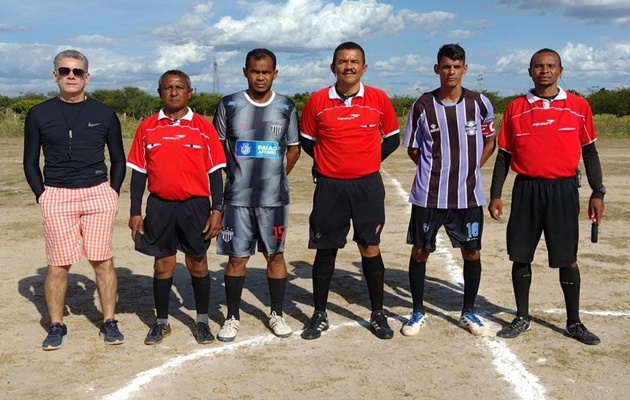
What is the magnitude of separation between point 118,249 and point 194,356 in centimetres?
419

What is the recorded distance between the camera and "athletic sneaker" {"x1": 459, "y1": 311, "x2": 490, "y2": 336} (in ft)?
17.3

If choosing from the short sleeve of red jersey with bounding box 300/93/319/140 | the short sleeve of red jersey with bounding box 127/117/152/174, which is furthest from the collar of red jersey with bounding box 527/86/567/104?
the short sleeve of red jersey with bounding box 127/117/152/174

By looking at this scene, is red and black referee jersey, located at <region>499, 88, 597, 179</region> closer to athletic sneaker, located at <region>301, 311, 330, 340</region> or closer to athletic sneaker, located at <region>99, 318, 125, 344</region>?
athletic sneaker, located at <region>301, 311, 330, 340</region>

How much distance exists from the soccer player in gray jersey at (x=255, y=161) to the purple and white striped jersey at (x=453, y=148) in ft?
3.43

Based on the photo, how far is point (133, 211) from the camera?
4984 millimetres

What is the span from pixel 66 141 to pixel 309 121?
1827 millimetres

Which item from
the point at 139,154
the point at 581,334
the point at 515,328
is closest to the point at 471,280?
the point at 515,328

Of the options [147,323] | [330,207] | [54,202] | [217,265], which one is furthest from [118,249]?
[330,207]

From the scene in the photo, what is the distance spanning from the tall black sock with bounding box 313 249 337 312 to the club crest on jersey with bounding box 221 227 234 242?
0.73 meters

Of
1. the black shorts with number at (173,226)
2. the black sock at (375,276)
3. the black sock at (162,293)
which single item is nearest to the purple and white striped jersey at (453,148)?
the black sock at (375,276)

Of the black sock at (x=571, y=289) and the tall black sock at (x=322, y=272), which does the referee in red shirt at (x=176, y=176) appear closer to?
the tall black sock at (x=322, y=272)

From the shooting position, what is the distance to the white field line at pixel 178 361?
423 centimetres

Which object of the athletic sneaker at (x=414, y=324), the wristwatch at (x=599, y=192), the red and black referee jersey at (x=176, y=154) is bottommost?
the athletic sneaker at (x=414, y=324)

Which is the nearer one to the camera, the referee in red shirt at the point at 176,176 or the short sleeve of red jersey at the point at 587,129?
the referee in red shirt at the point at 176,176
